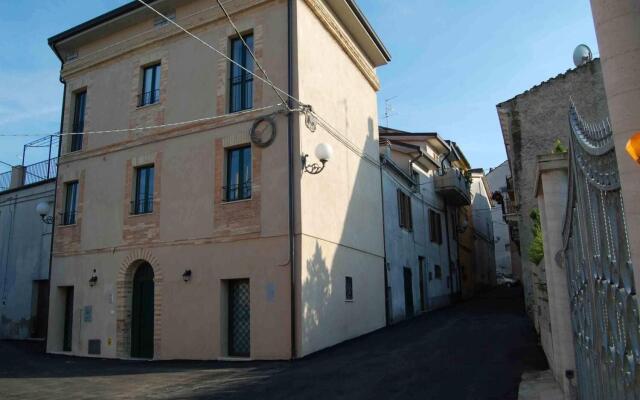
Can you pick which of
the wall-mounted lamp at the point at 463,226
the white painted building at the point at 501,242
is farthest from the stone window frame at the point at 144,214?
the white painted building at the point at 501,242

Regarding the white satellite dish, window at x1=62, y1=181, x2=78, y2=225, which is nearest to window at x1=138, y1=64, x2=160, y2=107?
window at x1=62, y1=181, x2=78, y2=225

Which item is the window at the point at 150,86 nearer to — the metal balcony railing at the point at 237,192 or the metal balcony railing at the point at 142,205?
the metal balcony railing at the point at 142,205

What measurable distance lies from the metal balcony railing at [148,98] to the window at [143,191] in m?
2.01

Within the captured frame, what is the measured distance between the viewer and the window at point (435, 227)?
2549 centimetres

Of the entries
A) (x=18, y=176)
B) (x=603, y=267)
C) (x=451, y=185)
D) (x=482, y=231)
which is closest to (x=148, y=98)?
(x=18, y=176)

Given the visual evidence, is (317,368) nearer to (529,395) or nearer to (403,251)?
(529,395)

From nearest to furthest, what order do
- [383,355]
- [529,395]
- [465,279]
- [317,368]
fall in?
[529,395], [317,368], [383,355], [465,279]

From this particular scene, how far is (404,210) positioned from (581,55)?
8.67 metres

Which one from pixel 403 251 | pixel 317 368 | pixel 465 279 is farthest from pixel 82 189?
pixel 465 279

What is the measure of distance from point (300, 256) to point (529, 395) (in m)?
6.12


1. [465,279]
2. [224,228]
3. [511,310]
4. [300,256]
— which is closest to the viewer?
[300,256]

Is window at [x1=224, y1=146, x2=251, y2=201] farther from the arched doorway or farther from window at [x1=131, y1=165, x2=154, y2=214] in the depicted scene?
the arched doorway

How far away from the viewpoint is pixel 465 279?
31.4 meters

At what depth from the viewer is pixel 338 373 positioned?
9.28m
